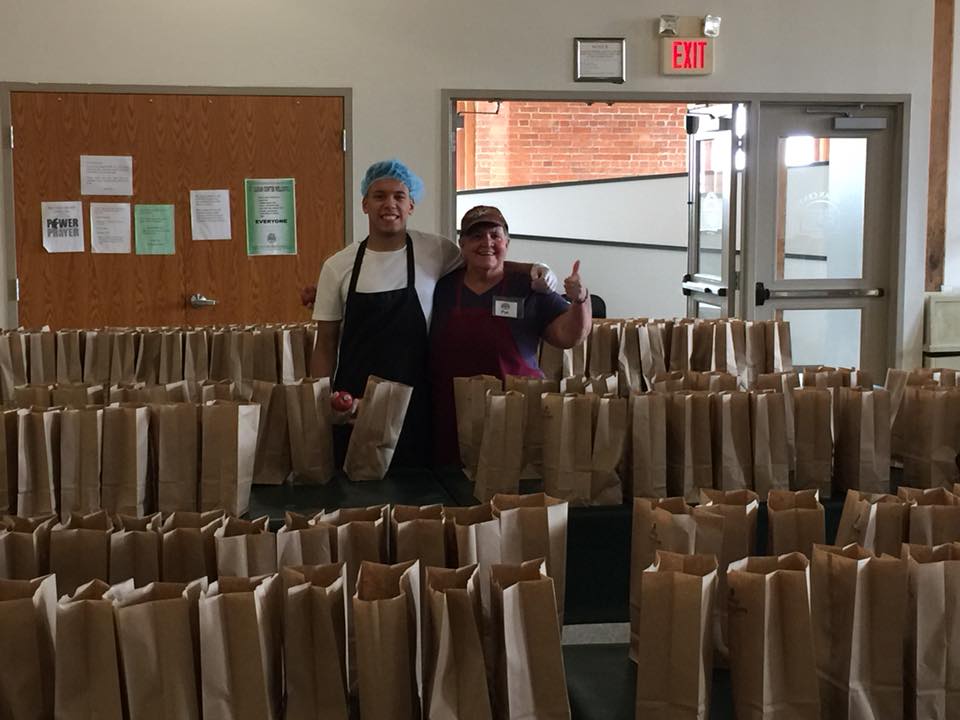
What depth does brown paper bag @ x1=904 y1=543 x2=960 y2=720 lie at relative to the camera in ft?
4.66

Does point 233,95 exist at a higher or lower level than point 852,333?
higher

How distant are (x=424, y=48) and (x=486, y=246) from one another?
9.30 feet

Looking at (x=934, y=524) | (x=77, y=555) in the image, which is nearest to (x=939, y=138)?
(x=934, y=524)

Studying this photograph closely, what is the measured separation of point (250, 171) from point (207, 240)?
41 cm

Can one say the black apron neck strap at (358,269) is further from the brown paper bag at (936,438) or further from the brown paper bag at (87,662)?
the brown paper bag at (87,662)

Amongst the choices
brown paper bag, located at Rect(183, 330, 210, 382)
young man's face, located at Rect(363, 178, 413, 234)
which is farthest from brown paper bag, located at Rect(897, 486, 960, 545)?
brown paper bag, located at Rect(183, 330, 210, 382)

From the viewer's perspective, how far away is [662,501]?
1685mm

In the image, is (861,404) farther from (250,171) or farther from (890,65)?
(890,65)

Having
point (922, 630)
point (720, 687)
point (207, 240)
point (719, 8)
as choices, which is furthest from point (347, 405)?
point (719, 8)

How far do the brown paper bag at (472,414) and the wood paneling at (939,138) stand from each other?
492cm

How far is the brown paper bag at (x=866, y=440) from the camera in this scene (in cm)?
237

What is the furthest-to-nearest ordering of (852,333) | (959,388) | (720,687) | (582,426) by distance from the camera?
(852,333) → (959,388) → (582,426) → (720,687)

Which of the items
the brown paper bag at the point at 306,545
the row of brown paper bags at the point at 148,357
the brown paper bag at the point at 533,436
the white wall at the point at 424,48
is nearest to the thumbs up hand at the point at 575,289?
the brown paper bag at the point at 533,436

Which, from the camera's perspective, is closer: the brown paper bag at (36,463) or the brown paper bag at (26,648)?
the brown paper bag at (26,648)
